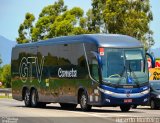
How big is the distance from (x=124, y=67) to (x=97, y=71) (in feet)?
3.68

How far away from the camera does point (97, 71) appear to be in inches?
1068

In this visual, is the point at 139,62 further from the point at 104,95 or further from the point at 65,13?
the point at 65,13

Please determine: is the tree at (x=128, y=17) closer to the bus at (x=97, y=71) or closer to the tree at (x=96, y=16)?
the tree at (x=96, y=16)

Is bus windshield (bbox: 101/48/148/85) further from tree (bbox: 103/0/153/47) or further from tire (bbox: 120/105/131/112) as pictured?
tree (bbox: 103/0/153/47)

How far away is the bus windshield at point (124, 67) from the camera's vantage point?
27.0m

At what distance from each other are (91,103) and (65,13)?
54335 mm

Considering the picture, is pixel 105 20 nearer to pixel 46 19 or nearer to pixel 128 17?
pixel 128 17

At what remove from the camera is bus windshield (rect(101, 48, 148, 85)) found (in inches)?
1062

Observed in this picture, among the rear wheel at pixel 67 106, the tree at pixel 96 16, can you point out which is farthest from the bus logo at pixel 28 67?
the tree at pixel 96 16

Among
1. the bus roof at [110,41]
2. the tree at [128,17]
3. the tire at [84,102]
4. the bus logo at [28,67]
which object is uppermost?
the tree at [128,17]

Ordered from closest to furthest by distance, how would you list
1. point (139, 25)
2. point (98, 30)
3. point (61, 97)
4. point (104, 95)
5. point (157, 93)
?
point (104, 95), point (61, 97), point (157, 93), point (139, 25), point (98, 30)

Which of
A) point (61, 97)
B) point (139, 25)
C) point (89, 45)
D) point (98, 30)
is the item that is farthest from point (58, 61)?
point (98, 30)

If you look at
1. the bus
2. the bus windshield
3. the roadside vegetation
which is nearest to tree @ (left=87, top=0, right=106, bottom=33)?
the roadside vegetation

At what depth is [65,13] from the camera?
81312mm
